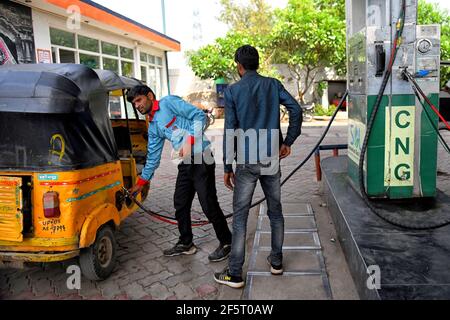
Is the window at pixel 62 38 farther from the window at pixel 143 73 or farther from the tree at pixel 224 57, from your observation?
the tree at pixel 224 57

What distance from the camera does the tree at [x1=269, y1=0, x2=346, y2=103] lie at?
18.4 metres

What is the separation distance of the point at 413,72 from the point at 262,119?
183cm

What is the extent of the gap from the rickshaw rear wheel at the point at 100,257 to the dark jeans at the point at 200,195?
0.73m

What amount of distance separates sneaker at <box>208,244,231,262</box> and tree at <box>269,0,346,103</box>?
1595cm

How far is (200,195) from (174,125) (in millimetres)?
720

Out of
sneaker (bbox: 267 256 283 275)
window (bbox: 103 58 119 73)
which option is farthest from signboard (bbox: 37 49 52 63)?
sneaker (bbox: 267 256 283 275)

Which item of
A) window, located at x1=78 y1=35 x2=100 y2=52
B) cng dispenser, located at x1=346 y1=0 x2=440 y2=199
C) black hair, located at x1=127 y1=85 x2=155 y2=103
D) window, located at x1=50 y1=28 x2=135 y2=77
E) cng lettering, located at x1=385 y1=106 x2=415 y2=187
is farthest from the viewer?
window, located at x1=78 y1=35 x2=100 y2=52

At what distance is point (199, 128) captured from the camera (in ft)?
13.1

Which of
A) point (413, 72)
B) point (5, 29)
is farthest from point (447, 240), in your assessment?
point (5, 29)

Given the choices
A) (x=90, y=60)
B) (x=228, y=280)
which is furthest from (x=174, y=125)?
(x=90, y=60)

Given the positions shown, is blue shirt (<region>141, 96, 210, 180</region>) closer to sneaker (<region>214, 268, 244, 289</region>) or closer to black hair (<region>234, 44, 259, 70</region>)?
black hair (<region>234, 44, 259, 70</region>)

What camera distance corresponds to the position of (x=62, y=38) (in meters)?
11.3

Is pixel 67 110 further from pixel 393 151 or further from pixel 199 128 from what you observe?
pixel 393 151

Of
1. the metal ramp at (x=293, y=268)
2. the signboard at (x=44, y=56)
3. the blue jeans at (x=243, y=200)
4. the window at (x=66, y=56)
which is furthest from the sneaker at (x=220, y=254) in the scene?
the window at (x=66, y=56)
